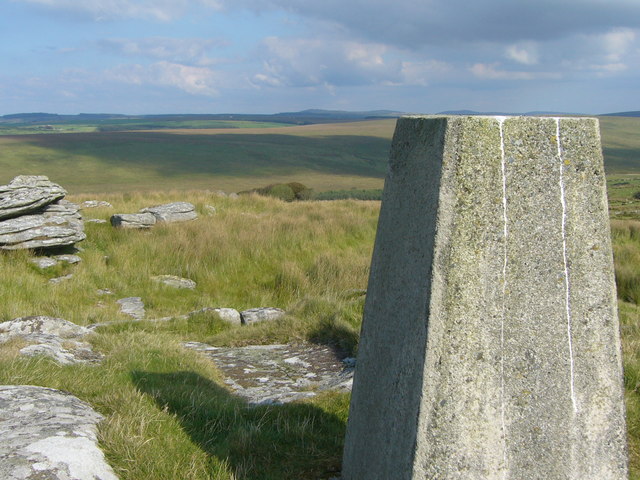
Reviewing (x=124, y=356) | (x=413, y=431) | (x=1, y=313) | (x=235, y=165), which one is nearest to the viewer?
(x=413, y=431)

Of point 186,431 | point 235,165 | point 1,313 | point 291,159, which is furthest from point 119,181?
point 186,431

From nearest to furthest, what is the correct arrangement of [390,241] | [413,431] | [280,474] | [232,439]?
1. [413,431]
2. [390,241]
3. [280,474]
4. [232,439]

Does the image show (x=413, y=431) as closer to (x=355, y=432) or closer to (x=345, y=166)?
(x=355, y=432)

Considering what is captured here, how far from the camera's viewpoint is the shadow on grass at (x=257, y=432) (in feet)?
11.6

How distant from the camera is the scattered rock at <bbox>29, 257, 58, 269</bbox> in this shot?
1124cm

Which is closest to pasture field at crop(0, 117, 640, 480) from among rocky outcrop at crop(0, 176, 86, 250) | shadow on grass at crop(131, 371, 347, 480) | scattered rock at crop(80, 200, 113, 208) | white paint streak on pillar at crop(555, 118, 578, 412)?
shadow on grass at crop(131, 371, 347, 480)

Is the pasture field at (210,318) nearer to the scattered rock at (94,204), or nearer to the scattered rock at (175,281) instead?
the scattered rock at (175,281)

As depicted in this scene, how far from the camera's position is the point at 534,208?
9.16 ft

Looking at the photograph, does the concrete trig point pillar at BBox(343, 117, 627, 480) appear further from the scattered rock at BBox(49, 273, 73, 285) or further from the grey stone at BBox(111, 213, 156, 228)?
the grey stone at BBox(111, 213, 156, 228)

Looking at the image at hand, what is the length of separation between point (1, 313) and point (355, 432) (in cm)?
714

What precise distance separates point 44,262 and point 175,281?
101 inches

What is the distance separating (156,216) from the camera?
15477 mm

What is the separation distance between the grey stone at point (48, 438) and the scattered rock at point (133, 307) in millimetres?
5558

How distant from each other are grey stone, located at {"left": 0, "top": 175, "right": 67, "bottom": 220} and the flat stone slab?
7.19 metres
